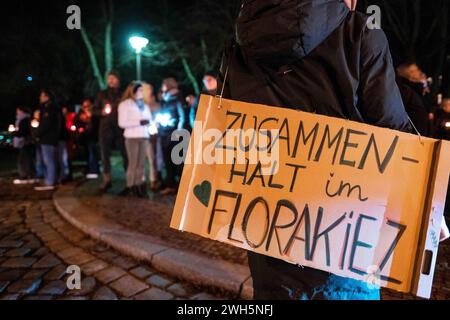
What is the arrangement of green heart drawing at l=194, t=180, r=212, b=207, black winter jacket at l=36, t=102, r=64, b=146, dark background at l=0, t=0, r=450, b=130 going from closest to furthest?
green heart drawing at l=194, t=180, r=212, b=207, black winter jacket at l=36, t=102, r=64, b=146, dark background at l=0, t=0, r=450, b=130

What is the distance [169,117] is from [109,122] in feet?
3.62

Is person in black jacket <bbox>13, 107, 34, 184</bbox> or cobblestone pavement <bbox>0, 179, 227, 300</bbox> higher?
person in black jacket <bbox>13, 107, 34, 184</bbox>

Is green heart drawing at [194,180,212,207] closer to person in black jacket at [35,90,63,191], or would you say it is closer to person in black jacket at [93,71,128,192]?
person in black jacket at [93,71,128,192]

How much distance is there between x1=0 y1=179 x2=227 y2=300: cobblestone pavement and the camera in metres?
3.24

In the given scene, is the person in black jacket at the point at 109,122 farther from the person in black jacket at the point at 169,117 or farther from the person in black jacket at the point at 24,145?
the person in black jacket at the point at 24,145

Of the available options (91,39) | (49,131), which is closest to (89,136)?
(49,131)

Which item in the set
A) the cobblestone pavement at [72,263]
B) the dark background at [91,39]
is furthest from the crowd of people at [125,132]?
the dark background at [91,39]

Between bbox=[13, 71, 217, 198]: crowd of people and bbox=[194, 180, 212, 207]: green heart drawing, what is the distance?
4.10m

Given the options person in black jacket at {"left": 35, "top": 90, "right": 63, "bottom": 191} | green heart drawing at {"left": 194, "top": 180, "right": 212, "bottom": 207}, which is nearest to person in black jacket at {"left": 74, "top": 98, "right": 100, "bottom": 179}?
person in black jacket at {"left": 35, "top": 90, "right": 63, "bottom": 191}

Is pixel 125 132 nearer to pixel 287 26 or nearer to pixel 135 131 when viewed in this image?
pixel 135 131

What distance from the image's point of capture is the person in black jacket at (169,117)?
21.4 feet

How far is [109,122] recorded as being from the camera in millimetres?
6551

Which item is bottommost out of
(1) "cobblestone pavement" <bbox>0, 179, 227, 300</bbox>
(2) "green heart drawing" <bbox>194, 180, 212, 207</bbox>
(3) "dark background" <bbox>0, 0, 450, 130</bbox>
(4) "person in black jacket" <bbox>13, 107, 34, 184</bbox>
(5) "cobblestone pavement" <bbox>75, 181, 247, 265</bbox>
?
(1) "cobblestone pavement" <bbox>0, 179, 227, 300</bbox>
